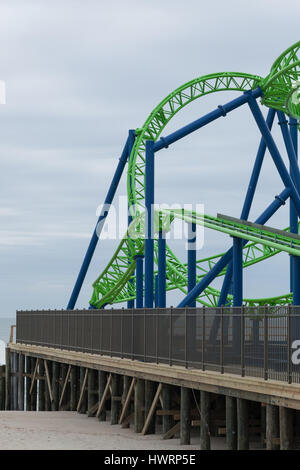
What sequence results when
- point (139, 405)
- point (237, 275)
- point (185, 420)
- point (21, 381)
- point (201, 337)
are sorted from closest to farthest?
point (185, 420) → point (201, 337) → point (139, 405) → point (237, 275) → point (21, 381)

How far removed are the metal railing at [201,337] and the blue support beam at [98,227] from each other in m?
14.1

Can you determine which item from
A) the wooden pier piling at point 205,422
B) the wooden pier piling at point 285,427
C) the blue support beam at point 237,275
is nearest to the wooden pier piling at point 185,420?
the wooden pier piling at point 205,422

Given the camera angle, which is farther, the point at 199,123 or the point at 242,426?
the point at 199,123

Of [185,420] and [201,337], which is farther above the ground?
[201,337]

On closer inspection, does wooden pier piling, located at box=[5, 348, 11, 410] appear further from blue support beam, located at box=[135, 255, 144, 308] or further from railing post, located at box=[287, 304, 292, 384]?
railing post, located at box=[287, 304, 292, 384]

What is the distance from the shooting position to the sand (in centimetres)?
2288

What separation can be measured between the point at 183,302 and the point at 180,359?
419 inches

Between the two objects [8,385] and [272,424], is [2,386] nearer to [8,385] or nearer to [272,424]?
[8,385]

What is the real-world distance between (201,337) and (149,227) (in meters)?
13.4

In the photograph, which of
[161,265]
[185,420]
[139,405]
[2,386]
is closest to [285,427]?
[185,420]

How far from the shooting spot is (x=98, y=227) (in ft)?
159

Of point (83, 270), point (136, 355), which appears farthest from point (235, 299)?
point (83, 270)

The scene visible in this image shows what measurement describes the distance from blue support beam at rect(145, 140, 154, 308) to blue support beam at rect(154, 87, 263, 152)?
3621mm

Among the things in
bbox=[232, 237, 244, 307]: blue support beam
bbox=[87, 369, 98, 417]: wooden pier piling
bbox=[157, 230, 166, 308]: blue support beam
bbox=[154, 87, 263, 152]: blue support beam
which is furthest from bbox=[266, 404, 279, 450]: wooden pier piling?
bbox=[154, 87, 263, 152]: blue support beam
